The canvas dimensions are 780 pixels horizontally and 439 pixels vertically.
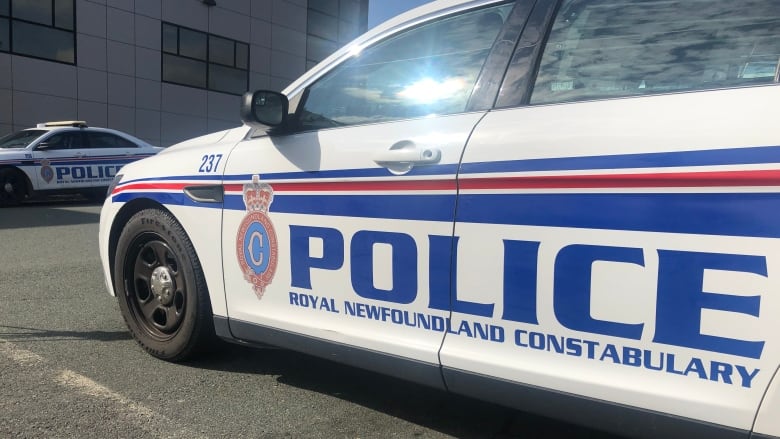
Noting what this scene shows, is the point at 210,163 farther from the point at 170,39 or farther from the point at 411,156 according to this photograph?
the point at 170,39

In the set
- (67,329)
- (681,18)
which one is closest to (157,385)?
(67,329)

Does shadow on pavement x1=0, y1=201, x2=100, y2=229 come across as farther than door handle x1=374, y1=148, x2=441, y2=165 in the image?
Yes

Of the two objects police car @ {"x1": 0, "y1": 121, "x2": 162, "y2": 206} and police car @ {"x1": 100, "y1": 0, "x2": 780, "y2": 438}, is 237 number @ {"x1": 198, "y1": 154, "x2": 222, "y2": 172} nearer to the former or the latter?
police car @ {"x1": 100, "y1": 0, "x2": 780, "y2": 438}

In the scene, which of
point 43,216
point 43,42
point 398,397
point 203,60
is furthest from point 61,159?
point 398,397

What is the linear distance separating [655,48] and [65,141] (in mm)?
12608

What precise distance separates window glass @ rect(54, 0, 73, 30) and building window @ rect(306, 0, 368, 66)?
9562 millimetres

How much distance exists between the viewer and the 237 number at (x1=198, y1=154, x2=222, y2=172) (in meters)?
3.06

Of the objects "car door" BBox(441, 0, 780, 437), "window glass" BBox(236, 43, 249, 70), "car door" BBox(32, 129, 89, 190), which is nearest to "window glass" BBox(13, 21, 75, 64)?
"window glass" BBox(236, 43, 249, 70)

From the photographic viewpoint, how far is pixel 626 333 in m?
1.90

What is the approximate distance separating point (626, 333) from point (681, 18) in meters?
1.08

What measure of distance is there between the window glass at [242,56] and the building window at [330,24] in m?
2.98

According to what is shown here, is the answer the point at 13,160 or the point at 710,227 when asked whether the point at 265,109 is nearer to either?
the point at 710,227

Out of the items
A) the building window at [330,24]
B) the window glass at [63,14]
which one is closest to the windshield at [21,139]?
the window glass at [63,14]

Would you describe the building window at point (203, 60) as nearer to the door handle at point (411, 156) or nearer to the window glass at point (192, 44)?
the window glass at point (192, 44)
